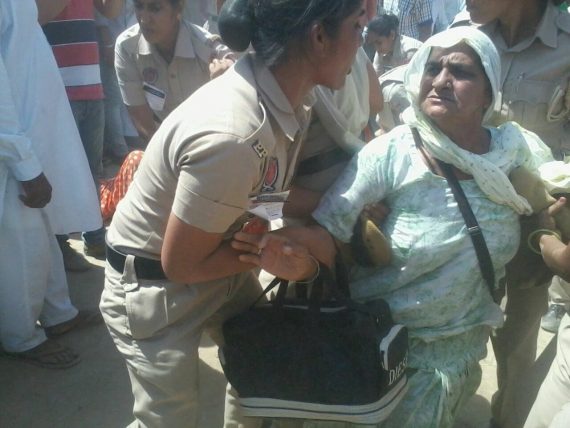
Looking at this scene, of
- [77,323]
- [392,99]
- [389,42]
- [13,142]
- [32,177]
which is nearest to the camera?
[13,142]

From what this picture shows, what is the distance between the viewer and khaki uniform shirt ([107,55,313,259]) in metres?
1.47

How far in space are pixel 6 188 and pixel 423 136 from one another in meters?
1.83

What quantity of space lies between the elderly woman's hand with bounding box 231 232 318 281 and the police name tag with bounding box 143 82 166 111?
1.98 meters

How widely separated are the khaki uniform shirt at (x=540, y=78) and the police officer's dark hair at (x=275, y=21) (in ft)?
3.75

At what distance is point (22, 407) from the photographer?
2814 millimetres

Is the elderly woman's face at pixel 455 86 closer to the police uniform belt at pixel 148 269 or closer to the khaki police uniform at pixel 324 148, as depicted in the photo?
the khaki police uniform at pixel 324 148

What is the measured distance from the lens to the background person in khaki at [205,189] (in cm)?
149

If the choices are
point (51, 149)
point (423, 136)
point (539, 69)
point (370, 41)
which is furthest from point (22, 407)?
point (370, 41)

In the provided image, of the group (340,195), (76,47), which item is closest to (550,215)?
(340,195)

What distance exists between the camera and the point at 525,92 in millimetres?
2492

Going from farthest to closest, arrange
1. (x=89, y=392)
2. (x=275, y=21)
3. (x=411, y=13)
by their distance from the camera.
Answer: (x=411, y=13), (x=89, y=392), (x=275, y=21)

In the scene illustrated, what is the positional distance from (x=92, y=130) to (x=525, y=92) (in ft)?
9.24

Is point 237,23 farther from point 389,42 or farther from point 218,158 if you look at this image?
point 389,42

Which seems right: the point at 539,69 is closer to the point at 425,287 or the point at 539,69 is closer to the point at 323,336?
the point at 425,287
